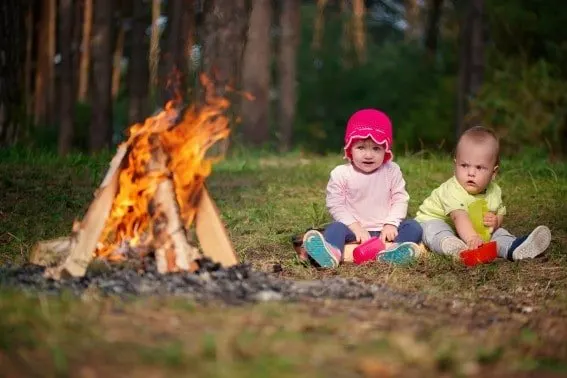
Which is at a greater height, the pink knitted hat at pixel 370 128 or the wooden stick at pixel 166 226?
the pink knitted hat at pixel 370 128

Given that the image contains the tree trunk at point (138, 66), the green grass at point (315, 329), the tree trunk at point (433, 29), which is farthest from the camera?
the tree trunk at point (433, 29)

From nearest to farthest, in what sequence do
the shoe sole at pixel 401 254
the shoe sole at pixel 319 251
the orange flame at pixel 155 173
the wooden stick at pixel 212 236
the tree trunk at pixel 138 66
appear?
the orange flame at pixel 155 173 → the wooden stick at pixel 212 236 → the shoe sole at pixel 319 251 → the shoe sole at pixel 401 254 → the tree trunk at pixel 138 66

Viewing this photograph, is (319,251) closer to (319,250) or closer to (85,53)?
(319,250)

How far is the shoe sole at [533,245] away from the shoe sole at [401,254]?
756mm

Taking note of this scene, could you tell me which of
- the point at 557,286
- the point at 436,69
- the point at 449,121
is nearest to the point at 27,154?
the point at 557,286

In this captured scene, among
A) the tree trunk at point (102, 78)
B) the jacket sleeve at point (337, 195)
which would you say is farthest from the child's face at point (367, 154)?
the tree trunk at point (102, 78)

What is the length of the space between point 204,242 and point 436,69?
22887mm

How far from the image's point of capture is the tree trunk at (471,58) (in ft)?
56.7

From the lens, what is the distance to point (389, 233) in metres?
7.69

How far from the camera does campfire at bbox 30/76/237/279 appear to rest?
613 centimetres

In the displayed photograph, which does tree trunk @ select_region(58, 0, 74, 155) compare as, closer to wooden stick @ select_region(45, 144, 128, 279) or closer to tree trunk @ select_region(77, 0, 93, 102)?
tree trunk @ select_region(77, 0, 93, 102)

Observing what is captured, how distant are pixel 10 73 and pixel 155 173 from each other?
8772 mm

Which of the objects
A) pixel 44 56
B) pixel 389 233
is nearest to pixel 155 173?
pixel 389 233

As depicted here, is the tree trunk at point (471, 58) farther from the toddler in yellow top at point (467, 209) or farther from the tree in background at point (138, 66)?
the toddler in yellow top at point (467, 209)
